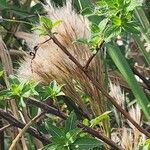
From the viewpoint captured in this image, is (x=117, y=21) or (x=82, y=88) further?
(x=82, y=88)

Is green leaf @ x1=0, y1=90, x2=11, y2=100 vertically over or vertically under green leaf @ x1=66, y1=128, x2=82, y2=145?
over

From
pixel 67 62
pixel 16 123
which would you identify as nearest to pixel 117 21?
pixel 67 62

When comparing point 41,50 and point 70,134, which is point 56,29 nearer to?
point 41,50

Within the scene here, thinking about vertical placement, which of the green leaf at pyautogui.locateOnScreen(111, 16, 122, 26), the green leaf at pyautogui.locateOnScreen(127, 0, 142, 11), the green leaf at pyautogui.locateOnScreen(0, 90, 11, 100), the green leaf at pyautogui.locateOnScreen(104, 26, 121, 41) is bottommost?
the green leaf at pyautogui.locateOnScreen(0, 90, 11, 100)

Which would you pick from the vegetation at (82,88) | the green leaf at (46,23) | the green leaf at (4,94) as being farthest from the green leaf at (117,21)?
the green leaf at (4,94)

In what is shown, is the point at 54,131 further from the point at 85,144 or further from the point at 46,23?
the point at 46,23

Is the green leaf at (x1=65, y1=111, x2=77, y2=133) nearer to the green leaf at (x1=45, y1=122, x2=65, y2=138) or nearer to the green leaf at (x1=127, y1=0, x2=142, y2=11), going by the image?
the green leaf at (x1=45, y1=122, x2=65, y2=138)

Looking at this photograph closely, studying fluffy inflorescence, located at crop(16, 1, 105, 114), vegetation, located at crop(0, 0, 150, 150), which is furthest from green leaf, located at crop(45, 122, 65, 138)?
fluffy inflorescence, located at crop(16, 1, 105, 114)

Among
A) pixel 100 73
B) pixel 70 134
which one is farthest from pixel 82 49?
pixel 70 134

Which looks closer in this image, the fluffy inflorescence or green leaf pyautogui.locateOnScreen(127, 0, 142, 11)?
green leaf pyautogui.locateOnScreen(127, 0, 142, 11)
